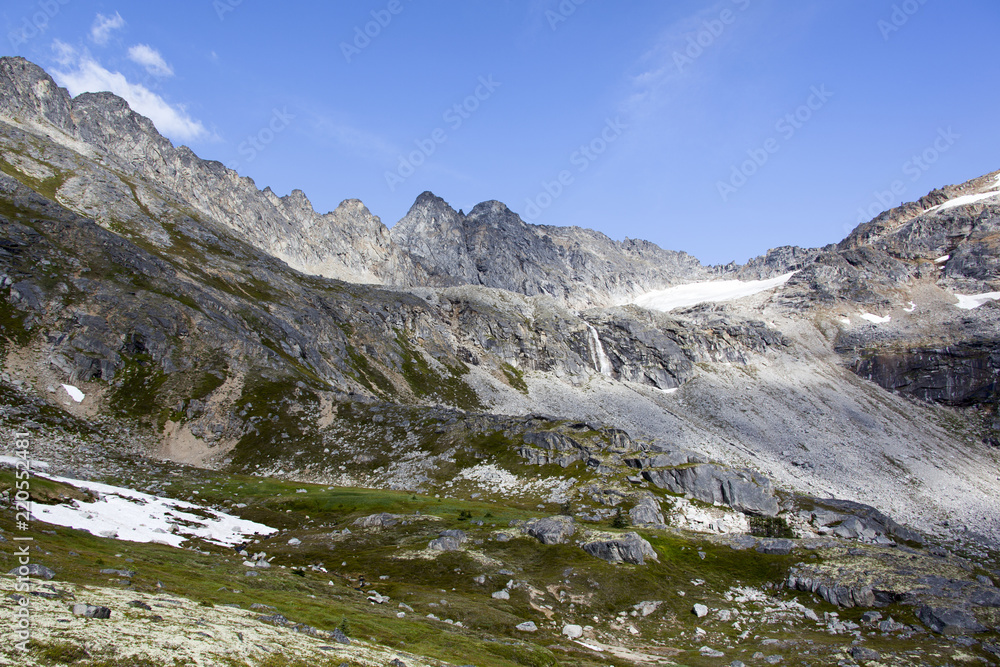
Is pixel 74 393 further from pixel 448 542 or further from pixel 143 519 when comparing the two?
pixel 448 542

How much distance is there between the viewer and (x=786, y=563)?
4650 cm

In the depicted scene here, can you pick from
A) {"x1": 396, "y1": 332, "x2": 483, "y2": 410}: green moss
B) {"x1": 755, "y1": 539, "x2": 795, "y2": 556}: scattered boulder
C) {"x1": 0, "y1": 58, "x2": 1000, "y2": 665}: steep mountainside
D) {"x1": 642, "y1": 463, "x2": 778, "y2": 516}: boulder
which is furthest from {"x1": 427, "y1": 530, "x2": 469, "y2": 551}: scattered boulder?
{"x1": 396, "y1": 332, "x2": 483, "y2": 410}: green moss

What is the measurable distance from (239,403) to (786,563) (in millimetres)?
78143

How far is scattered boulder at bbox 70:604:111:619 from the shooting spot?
60.2ft

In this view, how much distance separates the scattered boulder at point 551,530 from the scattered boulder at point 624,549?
2682mm

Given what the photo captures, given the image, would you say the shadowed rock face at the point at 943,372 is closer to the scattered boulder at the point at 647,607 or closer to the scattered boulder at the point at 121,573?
the scattered boulder at the point at 647,607

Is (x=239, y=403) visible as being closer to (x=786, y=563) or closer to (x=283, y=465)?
(x=283, y=465)

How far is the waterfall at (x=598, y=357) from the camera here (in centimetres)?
18791

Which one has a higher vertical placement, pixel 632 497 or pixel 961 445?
pixel 961 445

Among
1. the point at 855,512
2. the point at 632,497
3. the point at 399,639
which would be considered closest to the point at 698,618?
the point at 399,639

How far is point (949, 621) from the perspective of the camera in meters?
35.7

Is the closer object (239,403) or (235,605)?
(235,605)

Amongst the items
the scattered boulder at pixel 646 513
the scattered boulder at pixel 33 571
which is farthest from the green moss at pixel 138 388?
the scattered boulder at pixel 646 513

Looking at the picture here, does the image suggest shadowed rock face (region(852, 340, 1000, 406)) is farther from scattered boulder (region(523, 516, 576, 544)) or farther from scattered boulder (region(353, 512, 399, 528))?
scattered boulder (region(353, 512, 399, 528))
